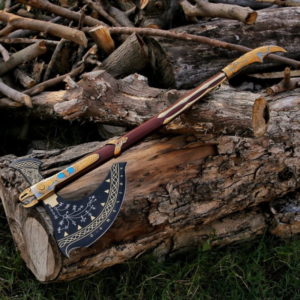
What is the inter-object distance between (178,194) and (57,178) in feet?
2.16

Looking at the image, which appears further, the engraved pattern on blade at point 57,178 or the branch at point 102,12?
the branch at point 102,12

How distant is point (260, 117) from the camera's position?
6.94ft

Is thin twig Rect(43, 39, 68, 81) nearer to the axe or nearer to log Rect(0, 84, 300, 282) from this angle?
log Rect(0, 84, 300, 282)

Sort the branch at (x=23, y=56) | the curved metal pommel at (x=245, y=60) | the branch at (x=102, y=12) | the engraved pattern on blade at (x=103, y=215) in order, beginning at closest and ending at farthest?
the engraved pattern on blade at (x=103, y=215)
the curved metal pommel at (x=245, y=60)
the branch at (x=23, y=56)
the branch at (x=102, y=12)

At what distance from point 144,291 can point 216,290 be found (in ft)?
1.32

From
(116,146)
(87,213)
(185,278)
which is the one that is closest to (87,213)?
(87,213)

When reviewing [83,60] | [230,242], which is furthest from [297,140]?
[83,60]

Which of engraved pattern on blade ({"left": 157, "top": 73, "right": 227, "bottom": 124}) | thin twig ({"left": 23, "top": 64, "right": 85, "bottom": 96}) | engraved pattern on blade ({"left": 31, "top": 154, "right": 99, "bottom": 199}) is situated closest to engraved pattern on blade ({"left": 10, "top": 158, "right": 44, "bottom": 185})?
engraved pattern on blade ({"left": 31, "top": 154, "right": 99, "bottom": 199})

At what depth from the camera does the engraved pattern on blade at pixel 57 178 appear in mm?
1967

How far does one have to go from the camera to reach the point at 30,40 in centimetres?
324

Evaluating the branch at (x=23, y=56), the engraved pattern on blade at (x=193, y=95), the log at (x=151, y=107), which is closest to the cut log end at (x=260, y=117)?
the log at (x=151, y=107)

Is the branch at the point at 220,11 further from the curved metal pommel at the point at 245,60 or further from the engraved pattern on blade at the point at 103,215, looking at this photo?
the engraved pattern on blade at the point at 103,215

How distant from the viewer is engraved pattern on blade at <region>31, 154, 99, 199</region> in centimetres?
197

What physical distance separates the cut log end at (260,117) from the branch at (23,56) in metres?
1.56
